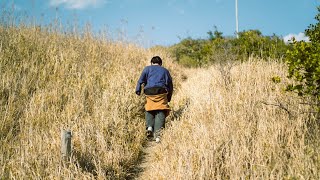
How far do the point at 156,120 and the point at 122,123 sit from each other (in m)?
0.80

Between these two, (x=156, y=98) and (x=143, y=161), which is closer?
(x=143, y=161)

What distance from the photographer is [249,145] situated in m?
4.06

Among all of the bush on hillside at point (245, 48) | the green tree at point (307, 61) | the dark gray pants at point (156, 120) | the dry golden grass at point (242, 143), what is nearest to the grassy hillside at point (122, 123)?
the dry golden grass at point (242, 143)

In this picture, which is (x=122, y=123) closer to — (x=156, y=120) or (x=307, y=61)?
(x=156, y=120)

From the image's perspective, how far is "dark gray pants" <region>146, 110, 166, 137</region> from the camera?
20.4 ft

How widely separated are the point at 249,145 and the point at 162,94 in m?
2.69

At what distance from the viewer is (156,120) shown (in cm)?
631

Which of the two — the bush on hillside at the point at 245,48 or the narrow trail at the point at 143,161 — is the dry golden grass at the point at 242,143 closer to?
the narrow trail at the point at 143,161

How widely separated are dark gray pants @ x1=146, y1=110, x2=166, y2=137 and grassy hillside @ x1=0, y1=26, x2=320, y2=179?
0.24 m

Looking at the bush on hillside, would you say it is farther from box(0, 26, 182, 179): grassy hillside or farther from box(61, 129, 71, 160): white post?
box(61, 129, 71, 160): white post

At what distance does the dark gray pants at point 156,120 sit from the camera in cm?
622

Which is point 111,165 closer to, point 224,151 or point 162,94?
point 224,151

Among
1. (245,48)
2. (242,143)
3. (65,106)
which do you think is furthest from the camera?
(245,48)

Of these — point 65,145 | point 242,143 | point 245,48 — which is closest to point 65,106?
point 65,145
